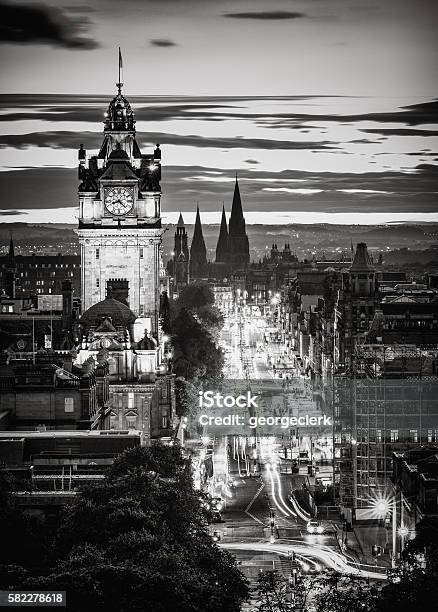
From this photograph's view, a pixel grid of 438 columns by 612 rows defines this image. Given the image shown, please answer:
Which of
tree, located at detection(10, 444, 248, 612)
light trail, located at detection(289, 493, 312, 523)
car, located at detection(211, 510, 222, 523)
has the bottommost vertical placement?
light trail, located at detection(289, 493, 312, 523)

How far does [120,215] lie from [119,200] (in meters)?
1.17

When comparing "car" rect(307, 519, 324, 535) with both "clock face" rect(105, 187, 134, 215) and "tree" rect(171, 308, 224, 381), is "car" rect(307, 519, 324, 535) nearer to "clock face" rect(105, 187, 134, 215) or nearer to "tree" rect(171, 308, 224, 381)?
"clock face" rect(105, 187, 134, 215)

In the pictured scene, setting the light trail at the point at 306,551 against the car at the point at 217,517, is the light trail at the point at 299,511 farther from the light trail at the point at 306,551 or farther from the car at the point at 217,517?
the light trail at the point at 306,551

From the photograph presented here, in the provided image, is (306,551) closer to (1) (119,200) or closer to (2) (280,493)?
(2) (280,493)

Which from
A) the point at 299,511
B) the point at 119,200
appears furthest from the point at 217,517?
the point at 119,200

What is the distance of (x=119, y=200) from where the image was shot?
135 meters

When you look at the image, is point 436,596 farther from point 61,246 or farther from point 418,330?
point 61,246

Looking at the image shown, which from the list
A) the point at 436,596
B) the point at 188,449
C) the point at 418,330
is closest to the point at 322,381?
the point at 418,330

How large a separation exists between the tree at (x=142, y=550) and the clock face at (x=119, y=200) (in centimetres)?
5124

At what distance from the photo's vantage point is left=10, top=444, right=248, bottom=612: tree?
2231 inches

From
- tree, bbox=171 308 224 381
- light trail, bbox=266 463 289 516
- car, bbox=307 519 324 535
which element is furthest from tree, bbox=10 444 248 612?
tree, bbox=171 308 224 381

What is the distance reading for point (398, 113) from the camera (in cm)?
10662

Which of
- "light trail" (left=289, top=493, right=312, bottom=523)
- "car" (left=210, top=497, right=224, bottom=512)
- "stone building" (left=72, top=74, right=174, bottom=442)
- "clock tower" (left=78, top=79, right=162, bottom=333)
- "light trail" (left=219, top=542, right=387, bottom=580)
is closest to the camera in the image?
"light trail" (left=219, top=542, right=387, bottom=580)

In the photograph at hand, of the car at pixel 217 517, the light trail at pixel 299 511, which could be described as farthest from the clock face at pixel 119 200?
the car at pixel 217 517
